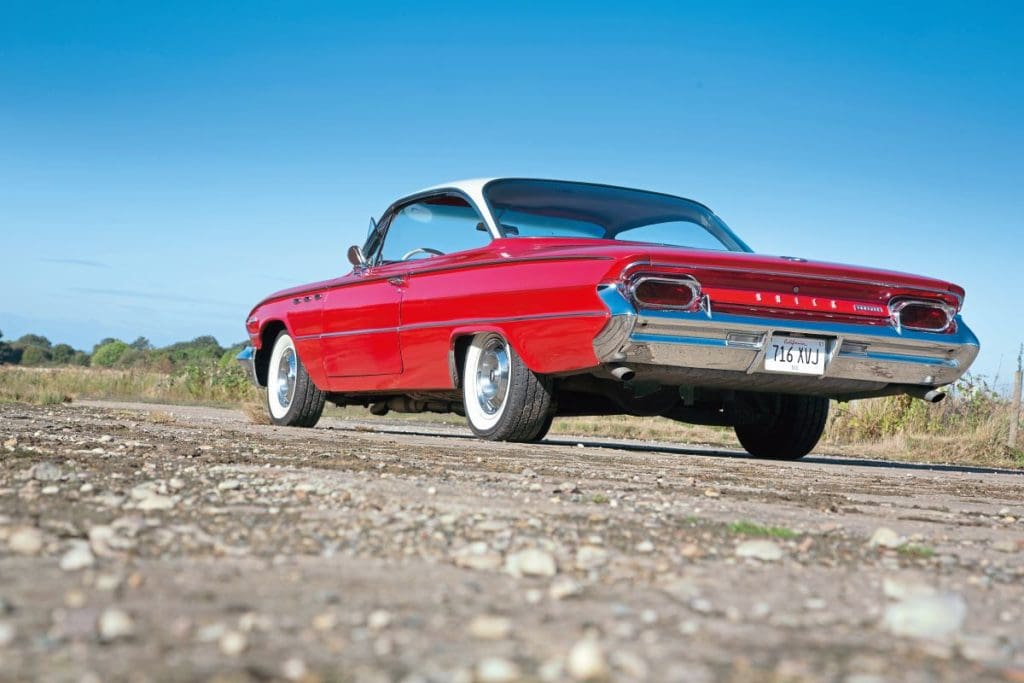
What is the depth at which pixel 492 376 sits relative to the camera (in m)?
6.89

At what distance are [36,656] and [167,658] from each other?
0.56ft

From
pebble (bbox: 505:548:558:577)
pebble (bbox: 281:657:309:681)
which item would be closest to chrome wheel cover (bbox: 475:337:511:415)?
pebble (bbox: 505:548:558:577)

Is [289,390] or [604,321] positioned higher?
[604,321]

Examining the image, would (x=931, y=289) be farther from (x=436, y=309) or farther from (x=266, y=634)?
(x=266, y=634)

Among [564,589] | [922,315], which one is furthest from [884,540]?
[922,315]

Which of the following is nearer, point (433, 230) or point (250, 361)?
point (433, 230)

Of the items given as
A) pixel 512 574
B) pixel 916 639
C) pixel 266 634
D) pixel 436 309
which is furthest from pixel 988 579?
pixel 436 309

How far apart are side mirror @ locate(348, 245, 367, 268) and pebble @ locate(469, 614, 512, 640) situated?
21.6 feet

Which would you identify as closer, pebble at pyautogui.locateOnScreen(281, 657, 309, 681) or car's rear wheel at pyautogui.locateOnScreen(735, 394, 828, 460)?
pebble at pyautogui.locateOnScreen(281, 657, 309, 681)

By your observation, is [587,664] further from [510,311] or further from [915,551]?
[510,311]

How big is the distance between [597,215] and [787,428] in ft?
6.11

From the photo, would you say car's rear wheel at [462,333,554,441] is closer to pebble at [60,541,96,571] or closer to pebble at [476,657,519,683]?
pebble at [60,541,96,571]

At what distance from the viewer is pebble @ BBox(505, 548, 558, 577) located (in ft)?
7.64

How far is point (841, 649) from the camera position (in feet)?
5.87
